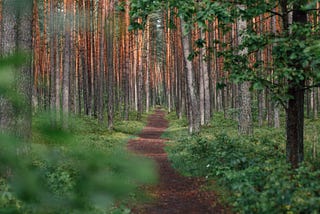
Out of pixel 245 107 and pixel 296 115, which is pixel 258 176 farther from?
pixel 245 107

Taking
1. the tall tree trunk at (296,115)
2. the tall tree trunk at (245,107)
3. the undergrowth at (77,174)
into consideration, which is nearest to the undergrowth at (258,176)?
the tall tree trunk at (296,115)

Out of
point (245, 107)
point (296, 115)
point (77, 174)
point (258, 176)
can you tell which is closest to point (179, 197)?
point (258, 176)

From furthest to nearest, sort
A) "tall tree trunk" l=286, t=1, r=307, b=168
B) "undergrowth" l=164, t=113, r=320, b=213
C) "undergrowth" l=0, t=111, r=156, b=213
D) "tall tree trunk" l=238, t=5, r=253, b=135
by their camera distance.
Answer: "tall tree trunk" l=238, t=5, r=253, b=135 → "tall tree trunk" l=286, t=1, r=307, b=168 → "undergrowth" l=164, t=113, r=320, b=213 → "undergrowth" l=0, t=111, r=156, b=213

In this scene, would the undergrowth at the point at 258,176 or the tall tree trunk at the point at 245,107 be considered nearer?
the undergrowth at the point at 258,176

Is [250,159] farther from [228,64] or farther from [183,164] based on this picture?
[183,164]

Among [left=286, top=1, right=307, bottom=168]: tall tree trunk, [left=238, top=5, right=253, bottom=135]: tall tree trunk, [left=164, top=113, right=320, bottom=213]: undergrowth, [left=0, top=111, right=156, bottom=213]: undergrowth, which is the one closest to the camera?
[left=0, top=111, right=156, bottom=213]: undergrowth

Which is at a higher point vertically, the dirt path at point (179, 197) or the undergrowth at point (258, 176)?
the undergrowth at point (258, 176)

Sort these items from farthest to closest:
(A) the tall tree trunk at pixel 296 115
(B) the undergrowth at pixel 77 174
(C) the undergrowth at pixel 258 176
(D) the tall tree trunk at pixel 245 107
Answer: (D) the tall tree trunk at pixel 245 107
(A) the tall tree trunk at pixel 296 115
(C) the undergrowth at pixel 258 176
(B) the undergrowth at pixel 77 174

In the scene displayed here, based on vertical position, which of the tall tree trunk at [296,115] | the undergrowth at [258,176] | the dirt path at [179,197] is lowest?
the dirt path at [179,197]

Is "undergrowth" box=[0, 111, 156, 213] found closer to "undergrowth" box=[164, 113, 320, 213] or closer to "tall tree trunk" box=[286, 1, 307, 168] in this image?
"undergrowth" box=[164, 113, 320, 213]

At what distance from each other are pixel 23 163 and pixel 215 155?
9670 mm

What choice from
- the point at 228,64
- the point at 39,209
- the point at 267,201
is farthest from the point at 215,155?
the point at 39,209

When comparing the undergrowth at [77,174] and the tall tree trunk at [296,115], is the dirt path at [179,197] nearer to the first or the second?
the tall tree trunk at [296,115]

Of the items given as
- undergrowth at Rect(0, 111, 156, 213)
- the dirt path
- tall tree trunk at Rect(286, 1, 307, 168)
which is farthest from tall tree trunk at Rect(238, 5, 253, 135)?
undergrowth at Rect(0, 111, 156, 213)
